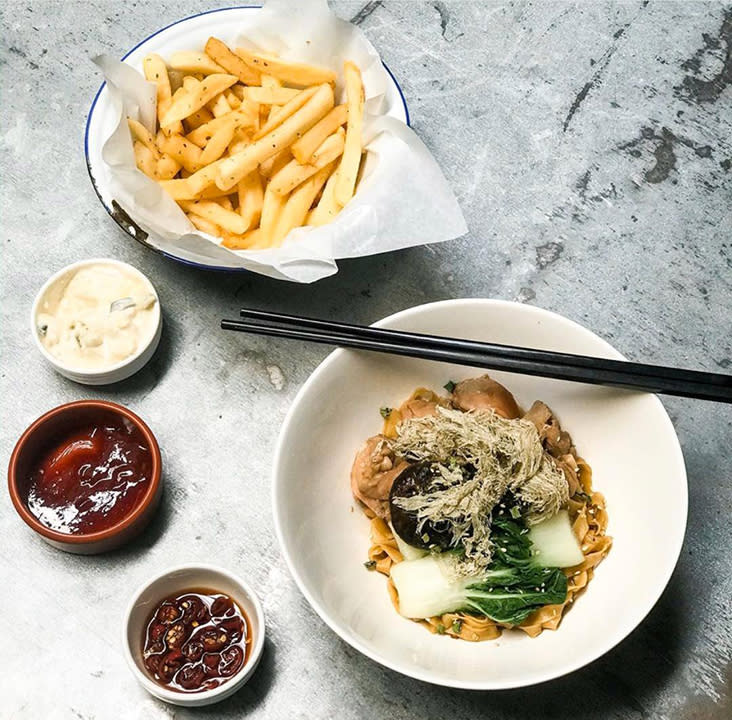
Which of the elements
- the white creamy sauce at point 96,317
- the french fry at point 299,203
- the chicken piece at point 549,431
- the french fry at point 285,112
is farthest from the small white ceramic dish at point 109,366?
the chicken piece at point 549,431

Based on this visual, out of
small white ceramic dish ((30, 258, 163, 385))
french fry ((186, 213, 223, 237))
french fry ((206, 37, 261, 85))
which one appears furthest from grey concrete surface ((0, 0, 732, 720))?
french fry ((206, 37, 261, 85))

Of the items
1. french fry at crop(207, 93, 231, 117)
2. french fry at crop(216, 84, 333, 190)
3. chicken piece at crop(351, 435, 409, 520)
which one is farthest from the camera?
french fry at crop(207, 93, 231, 117)

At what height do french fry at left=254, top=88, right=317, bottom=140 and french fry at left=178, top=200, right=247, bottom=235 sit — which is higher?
french fry at left=254, top=88, right=317, bottom=140

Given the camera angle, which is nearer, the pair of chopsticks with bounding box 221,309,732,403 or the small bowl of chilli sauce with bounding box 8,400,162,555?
the pair of chopsticks with bounding box 221,309,732,403

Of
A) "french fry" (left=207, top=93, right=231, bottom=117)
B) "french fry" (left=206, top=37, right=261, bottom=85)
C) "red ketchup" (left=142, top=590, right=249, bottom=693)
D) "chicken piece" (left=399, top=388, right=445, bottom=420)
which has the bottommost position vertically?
"red ketchup" (left=142, top=590, right=249, bottom=693)

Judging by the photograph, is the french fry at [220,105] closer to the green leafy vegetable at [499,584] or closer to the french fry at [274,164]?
the french fry at [274,164]

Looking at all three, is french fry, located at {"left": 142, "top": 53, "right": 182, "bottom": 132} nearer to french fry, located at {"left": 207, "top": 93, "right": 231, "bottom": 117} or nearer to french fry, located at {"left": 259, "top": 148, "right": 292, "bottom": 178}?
french fry, located at {"left": 207, "top": 93, "right": 231, "bottom": 117}
